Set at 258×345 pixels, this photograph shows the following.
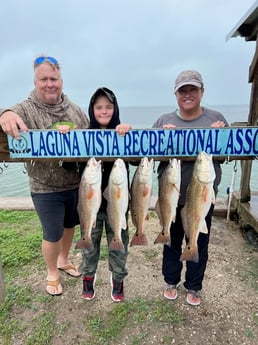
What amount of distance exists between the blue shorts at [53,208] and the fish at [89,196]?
545 mm

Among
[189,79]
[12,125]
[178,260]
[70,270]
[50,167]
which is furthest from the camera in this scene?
[70,270]

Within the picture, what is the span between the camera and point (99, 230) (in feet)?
9.95

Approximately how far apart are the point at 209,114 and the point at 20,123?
1.68 m

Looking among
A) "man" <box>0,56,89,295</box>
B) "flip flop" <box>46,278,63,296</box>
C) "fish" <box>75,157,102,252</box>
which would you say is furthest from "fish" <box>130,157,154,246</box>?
"flip flop" <box>46,278,63,296</box>

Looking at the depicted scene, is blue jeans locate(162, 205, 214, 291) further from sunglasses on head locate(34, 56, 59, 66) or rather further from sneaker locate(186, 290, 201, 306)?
sunglasses on head locate(34, 56, 59, 66)

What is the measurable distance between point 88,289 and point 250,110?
3571mm

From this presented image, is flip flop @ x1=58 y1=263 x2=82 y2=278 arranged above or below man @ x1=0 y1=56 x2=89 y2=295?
below

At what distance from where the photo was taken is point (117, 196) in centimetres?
251

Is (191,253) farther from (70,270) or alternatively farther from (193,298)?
(70,270)

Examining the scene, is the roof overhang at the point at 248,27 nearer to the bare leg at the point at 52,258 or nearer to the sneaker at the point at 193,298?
the sneaker at the point at 193,298

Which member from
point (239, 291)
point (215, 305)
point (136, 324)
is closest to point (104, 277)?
point (136, 324)

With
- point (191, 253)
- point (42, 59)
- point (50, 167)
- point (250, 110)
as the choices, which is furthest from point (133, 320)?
point (250, 110)

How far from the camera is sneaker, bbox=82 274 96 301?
3.31 meters

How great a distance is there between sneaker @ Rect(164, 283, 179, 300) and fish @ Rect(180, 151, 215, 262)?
0.78 m
